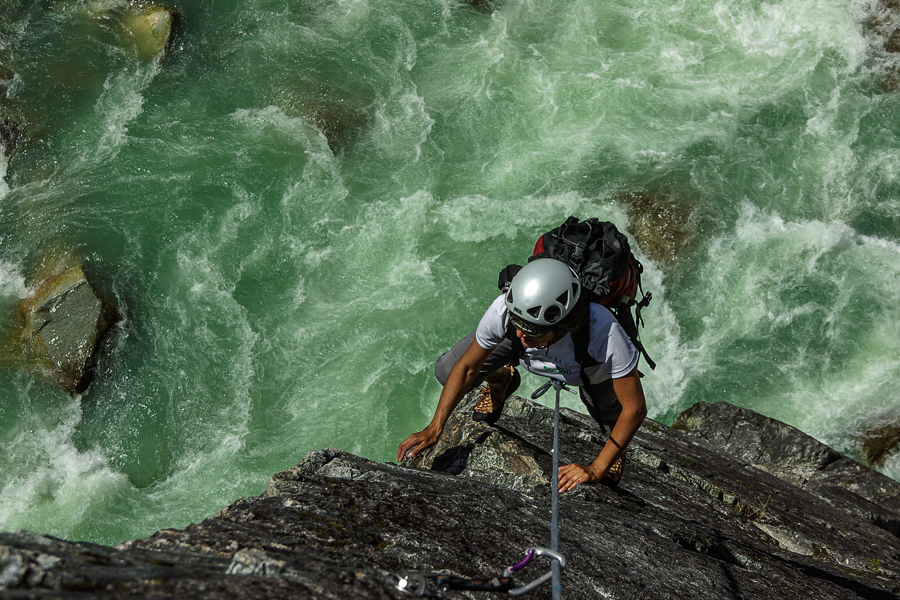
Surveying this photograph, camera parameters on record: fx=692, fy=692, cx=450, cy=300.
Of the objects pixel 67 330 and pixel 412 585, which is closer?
pixel 412 585

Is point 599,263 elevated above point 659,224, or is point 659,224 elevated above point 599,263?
point 659,224

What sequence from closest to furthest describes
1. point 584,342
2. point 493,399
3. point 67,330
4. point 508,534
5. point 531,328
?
point 508,534, point 531,328, point 584,342, point 493,399, point 67,330

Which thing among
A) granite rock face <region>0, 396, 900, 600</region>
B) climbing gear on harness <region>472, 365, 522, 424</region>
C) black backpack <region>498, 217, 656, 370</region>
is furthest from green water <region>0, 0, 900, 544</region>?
black backpack <region>498, 217, 656, 370</region>

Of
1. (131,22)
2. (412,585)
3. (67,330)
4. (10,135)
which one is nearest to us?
(412,585)

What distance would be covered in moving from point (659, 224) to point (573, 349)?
27.1 ft

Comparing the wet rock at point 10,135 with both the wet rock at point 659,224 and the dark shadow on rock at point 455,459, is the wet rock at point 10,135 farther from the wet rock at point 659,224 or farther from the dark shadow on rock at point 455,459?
the dark shadow on rock at point 455,459

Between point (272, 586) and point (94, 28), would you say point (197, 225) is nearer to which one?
point (94, 28)

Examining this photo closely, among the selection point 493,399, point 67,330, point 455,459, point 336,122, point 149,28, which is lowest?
point 67,330

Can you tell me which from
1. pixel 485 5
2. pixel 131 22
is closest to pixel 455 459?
pixel 485 5

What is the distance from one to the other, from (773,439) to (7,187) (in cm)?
1342

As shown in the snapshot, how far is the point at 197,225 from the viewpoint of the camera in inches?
475

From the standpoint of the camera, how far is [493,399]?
6215 millimetres

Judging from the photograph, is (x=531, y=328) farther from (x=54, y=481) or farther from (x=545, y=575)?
(x=54, y=481)

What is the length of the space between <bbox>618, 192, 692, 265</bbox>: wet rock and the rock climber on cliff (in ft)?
23.4
